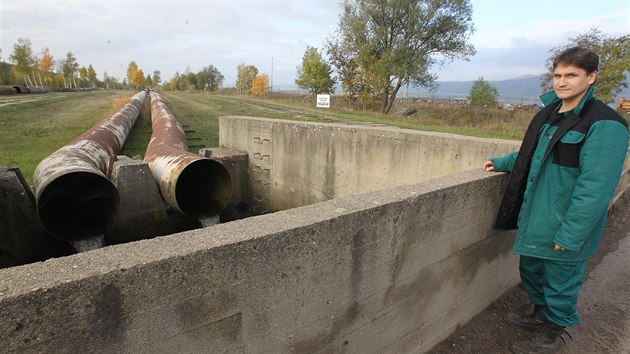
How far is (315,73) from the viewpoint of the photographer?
38.7 m

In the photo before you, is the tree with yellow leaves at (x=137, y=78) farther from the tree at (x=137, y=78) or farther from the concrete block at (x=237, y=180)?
the concrete block at (x=237, y=180)

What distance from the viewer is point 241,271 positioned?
1.90 meters

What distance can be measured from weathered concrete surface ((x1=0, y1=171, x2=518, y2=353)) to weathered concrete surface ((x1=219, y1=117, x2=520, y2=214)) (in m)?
1.96

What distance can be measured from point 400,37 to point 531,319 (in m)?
29.6

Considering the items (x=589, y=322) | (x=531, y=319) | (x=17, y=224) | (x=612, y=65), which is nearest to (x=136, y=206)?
(x=17, y=224)

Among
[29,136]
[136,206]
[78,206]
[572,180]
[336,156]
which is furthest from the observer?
[29,136]

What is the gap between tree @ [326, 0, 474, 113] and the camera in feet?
93.8

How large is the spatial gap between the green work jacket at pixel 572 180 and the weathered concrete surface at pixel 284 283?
18.5 inches

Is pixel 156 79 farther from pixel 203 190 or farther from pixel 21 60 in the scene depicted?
pixel 203 190

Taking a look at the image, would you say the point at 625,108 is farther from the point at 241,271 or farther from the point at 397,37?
the point at 241,271

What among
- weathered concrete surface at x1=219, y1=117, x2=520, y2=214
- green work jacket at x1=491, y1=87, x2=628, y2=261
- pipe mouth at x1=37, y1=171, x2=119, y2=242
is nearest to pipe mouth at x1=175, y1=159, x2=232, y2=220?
pipe mouth at x1=37, y1=171, x2=119, y2=242

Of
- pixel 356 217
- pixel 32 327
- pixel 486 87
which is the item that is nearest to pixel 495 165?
pixel 356 217

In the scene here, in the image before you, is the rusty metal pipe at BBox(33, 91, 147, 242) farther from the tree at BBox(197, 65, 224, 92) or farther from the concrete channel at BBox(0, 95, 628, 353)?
the tree at BBox(197, 65, 224, 92)

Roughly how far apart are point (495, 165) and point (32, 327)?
3674 mm
